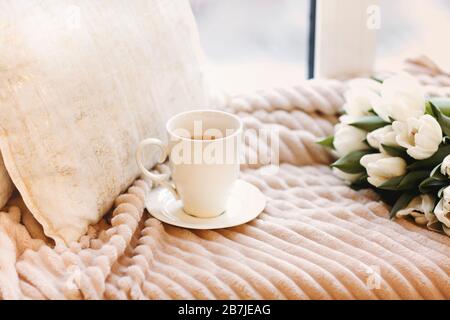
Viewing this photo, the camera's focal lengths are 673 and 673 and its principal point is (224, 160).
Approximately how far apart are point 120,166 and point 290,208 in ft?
0.91

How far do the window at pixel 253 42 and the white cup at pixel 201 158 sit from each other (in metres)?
0.50

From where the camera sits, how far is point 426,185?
101 cm

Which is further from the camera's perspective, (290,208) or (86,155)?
(290,208)

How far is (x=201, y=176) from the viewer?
3.23 feet

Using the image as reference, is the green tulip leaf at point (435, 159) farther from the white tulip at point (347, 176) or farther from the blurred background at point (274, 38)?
the blurred background at point (274, 38)

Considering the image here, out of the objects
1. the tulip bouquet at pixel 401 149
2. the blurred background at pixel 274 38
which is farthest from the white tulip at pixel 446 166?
the blurred background at pixel 274 38

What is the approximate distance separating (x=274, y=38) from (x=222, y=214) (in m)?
0.70

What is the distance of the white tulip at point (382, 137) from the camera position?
106cm

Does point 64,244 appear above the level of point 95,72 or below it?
below

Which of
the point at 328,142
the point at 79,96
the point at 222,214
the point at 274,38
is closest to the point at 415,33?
the point at 274,38

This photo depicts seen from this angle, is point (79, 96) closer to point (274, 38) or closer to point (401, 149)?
point (401, 149)

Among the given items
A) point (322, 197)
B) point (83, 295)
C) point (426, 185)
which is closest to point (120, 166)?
point (83, 295)

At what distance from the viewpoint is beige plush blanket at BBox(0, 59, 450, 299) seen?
87cm

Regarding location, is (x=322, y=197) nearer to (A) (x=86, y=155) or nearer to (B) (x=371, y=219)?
(B) (x=371, y=219)
